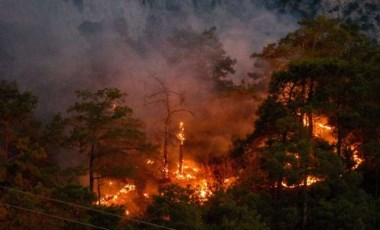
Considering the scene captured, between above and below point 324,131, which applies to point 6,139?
below

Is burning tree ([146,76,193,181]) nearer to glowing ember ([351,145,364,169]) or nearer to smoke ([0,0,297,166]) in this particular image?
smoke ([0,0,297,166])

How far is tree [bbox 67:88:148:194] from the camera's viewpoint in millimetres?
21797

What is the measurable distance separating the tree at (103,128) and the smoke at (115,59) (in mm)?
8771

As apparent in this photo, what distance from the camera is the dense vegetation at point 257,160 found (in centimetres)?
1641

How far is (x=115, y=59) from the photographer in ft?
119

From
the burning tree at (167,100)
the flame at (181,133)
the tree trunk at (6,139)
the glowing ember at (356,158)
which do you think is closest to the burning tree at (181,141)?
the flame at (181,133)

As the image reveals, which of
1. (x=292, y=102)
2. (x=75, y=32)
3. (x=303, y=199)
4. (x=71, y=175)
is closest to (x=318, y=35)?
(x=292, y=102)

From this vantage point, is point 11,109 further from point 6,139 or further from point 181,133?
point 181,133

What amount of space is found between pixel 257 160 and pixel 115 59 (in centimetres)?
A: 1711

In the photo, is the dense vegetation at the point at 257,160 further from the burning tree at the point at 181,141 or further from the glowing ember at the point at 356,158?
the burning tree at the point at 181,141

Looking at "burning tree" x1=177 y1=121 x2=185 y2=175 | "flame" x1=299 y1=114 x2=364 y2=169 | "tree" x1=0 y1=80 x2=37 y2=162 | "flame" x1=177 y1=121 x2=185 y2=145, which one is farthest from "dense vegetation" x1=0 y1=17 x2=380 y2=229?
"flame" x1=177 y1=121 x2=185 y2=145

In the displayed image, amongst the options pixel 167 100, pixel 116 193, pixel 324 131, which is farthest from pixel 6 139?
pixel 324 131

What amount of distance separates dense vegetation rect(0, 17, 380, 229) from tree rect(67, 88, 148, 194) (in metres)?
0.04

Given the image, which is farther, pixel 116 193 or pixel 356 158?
pixel 116 193
